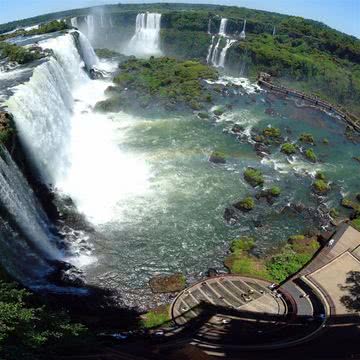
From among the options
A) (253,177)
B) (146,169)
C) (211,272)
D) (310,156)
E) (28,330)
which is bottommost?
(28,330)

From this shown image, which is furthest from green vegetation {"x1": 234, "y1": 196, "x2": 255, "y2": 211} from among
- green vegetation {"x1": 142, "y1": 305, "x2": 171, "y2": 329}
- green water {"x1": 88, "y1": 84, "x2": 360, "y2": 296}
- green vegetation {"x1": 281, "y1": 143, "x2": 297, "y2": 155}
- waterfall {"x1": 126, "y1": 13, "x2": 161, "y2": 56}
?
waterfall {"x1": 126, "y1": 13, "x2": 161, "y2": 56}

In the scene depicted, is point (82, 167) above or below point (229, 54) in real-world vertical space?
below

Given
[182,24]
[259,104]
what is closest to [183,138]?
[259,104]

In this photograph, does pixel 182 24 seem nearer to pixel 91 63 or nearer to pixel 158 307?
pixel 91 63

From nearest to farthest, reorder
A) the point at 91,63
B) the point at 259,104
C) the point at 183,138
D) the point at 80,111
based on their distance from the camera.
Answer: the point at 183,138, the point at 80,111, the point at 259,104, the point at 91,63

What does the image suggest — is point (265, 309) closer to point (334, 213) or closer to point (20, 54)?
point (334, 213)

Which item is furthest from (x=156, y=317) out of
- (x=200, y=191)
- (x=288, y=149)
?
(x=288, y=149)
